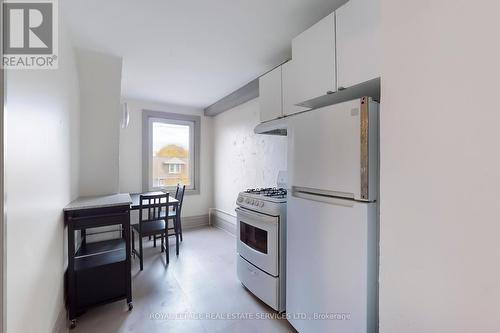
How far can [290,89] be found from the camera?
1.91m

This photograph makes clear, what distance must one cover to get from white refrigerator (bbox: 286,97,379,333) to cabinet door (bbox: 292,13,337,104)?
0.26 meters

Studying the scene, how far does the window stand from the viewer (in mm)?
4008

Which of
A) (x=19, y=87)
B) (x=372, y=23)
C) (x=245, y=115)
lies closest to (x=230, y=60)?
(x=245, y=115)

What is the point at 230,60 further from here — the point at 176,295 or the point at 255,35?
the point at 176,295

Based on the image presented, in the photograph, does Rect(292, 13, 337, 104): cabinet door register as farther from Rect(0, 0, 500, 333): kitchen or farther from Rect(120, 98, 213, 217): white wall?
Rect(120, 98, 213, 217): white wall

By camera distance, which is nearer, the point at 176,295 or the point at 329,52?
the point at 329,52

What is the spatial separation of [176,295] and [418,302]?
2105 millimetres

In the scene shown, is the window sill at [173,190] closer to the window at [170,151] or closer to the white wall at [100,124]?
the window at [170,151]

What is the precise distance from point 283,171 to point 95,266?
6.73 ft

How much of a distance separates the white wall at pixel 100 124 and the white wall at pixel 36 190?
1.68 ft

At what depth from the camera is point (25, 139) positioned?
1088 millimetres

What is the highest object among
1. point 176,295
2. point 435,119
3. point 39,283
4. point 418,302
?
point 435,119

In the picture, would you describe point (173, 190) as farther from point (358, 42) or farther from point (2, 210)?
point (358, 42)

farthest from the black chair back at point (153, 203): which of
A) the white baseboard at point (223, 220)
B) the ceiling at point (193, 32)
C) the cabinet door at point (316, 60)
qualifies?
the cabinet door at point (316, 60)
